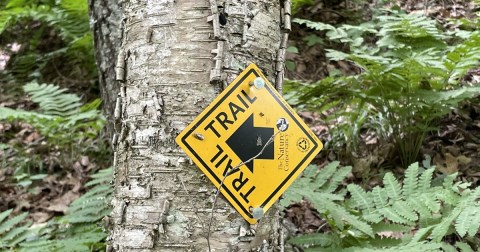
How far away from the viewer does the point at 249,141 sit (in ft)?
4.09

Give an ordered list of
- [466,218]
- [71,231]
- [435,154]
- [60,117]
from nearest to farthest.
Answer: [466,218], [71,231], [435,154], [60,117]

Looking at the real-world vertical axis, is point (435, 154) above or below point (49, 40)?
below

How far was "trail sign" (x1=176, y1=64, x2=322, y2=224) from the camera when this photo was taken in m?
1.20

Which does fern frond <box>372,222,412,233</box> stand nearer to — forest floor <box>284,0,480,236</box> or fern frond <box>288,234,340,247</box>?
fern frond <box>288,234,340,247</box>

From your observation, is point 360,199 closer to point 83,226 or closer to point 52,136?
point 83,226

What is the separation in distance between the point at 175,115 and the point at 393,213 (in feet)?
3.23

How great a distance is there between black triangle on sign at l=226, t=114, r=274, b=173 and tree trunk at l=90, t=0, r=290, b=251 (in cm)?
11

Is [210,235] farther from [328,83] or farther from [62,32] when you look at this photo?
[62,32]

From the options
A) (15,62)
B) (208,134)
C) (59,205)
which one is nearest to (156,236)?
(208,134)

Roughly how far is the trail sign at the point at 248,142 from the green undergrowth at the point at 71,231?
131cm

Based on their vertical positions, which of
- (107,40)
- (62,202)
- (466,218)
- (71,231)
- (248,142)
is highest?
(248,142)

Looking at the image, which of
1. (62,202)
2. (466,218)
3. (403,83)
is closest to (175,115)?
(466,218)

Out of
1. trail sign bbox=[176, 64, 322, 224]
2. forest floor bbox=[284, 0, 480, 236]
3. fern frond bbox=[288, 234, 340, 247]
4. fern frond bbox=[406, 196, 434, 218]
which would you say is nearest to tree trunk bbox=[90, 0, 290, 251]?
trail sign bbox=[176, 64, 322, 224]

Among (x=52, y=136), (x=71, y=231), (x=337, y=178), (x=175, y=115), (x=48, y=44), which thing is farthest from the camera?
(x=48, y=44)
